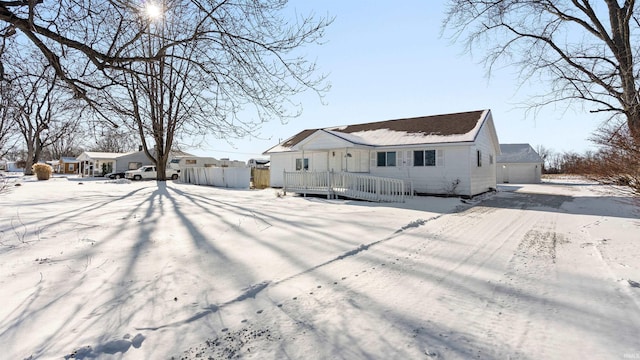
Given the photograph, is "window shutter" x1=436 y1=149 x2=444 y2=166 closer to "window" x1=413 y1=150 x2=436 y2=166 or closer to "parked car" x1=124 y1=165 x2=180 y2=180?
"window" x1=413 y1=150 x2=436 y2=166

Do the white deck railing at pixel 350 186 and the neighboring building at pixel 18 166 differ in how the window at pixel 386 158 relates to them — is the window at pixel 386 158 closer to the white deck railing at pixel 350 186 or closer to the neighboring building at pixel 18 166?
the white deck railing at pixel 350 186

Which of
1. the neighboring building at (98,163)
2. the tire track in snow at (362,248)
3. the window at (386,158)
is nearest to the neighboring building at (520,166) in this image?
the window at (386,158)

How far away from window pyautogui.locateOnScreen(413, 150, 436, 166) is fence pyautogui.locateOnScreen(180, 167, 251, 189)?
12150mm

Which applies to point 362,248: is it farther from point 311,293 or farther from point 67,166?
point 67,166

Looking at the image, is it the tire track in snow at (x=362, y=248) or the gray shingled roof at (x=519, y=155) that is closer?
the tire track in snow at (x=362, y=248)

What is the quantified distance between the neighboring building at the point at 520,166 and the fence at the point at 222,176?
26.2 m

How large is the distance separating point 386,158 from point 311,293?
14916 millimetres

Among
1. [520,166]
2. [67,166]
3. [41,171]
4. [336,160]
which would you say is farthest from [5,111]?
[67,166]

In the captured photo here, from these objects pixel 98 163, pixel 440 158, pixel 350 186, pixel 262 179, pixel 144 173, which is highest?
pixel 98 163

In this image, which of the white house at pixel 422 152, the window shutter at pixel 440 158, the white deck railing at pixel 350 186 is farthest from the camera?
the window shutter at pixel 440 158

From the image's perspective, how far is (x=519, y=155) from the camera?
33.2m

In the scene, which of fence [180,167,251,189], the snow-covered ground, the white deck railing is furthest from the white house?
the snow-covered ground

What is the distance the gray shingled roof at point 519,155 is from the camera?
3222cm

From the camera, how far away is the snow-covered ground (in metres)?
2.42
